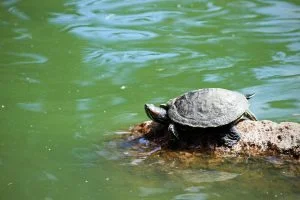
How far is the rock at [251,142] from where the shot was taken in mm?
4328

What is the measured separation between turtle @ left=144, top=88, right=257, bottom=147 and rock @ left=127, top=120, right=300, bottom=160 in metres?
0.09

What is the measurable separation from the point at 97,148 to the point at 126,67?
107 inches

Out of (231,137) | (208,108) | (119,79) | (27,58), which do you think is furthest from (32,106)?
(231,137)

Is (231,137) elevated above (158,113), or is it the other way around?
(158,113)

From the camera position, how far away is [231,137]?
4.49 m

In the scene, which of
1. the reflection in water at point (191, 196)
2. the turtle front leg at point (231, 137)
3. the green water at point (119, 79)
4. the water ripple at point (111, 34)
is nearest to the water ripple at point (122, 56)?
the green water at point (119, 79)

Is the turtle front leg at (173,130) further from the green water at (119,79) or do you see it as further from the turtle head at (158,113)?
the green water at (119,79)

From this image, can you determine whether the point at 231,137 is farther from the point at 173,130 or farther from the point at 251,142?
the point at 173,130

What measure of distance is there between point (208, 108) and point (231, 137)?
339mm

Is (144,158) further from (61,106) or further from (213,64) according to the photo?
(213,64)

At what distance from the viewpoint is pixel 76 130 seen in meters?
5.80

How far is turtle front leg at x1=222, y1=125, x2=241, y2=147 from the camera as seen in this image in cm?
447

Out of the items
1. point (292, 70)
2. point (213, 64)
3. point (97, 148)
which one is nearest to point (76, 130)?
point (97, 148)

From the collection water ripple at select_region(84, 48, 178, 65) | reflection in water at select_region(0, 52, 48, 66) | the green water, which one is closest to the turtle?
the green water
